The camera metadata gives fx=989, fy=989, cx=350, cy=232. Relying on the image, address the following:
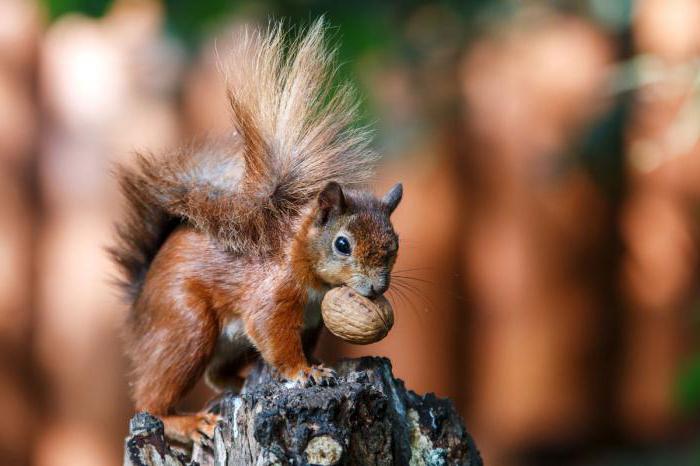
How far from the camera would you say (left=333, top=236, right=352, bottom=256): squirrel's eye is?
56.1 inches

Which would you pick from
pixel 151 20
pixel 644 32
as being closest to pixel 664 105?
pixel 644 32

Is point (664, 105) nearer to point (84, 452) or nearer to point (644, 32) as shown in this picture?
point (644, 32)

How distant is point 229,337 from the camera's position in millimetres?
1529

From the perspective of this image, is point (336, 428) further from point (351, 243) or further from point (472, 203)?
point (472, 203)

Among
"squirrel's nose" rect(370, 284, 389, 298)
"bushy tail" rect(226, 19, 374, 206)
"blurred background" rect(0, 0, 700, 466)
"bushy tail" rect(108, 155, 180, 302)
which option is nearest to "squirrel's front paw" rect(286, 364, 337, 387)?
"squirrel's nose" rect(370, 284, 389, 298)

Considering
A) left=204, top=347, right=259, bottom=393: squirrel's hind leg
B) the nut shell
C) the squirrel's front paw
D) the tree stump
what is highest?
left=204, top=347, right=259, bottom=393: squirrel's hind leg

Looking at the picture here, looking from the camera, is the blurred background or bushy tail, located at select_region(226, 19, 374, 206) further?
the blurred background

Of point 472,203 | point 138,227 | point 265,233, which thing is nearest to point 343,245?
point 265,233

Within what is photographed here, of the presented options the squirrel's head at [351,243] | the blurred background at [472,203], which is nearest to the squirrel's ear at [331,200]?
the squirrel's head at [351,243]

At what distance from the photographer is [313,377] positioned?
4.45ft

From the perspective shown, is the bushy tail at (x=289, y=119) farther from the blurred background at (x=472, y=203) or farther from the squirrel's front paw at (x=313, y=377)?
the blurred background at (x=472, y=203)

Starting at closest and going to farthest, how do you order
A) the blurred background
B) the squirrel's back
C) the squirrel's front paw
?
1. the squirrel's front paw
2. the squirrel's back
3. the blurred background

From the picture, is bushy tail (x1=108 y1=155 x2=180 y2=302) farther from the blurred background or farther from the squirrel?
the blurred background

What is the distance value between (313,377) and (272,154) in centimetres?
34
